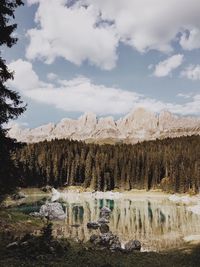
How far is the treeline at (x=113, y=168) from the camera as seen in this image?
142750 mm

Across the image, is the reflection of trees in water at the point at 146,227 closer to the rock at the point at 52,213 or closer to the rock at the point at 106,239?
the rock at the point at 52,213

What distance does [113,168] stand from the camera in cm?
15388

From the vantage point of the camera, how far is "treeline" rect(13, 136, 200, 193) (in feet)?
468

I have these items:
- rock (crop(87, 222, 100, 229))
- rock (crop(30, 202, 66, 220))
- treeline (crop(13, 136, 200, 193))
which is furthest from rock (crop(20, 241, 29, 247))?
treeline (crop(13, 136, 200, 193))

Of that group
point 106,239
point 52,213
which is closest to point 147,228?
point 52,213

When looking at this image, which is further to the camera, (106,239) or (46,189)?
(46,189)

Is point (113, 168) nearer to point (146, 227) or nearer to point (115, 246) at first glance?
point (146, 227)

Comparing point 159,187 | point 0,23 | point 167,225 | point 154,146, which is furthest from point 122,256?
point 154,146

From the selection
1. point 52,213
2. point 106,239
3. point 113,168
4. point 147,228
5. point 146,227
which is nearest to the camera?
point 106,239

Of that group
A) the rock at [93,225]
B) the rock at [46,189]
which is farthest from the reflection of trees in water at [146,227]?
the rock at [46,189]

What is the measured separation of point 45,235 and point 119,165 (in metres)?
123

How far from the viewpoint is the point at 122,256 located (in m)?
35.1

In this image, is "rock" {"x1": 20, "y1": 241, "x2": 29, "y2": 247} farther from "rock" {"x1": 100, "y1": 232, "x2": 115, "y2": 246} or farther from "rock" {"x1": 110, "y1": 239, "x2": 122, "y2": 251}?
"rock" {"x1": 100, "y1": 232, "x2": 115, "y2": 246}

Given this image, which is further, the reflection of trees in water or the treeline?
the treeline
